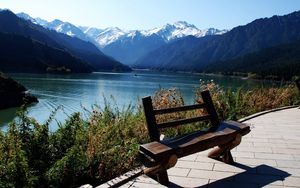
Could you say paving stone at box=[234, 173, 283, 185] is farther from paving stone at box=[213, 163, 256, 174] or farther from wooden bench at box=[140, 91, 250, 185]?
wooden bench at box=[140, 91, 250, 185]

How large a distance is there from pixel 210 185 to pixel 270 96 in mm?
10925

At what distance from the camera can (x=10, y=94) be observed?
60656mm

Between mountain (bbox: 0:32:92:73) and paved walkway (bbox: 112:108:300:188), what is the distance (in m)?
129

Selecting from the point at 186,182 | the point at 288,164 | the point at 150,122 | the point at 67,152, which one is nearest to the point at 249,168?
the point at 288,164

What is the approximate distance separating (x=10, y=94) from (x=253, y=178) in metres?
59.9

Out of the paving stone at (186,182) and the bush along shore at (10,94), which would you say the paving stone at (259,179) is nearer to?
the paving stone at (186,182)

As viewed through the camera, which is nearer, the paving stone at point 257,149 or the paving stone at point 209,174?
the paving stone at point 209,174

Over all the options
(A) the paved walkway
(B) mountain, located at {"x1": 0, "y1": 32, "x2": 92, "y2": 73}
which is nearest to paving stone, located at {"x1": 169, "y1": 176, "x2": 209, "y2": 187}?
(A) the paved walkway

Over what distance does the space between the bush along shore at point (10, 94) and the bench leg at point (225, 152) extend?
51.7 meters

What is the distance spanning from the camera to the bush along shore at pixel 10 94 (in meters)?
56.7

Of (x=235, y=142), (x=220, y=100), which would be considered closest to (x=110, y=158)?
(x=235, y=142)

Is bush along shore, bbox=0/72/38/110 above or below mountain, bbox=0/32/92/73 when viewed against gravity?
below

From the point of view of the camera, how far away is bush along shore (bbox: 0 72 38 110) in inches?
2233

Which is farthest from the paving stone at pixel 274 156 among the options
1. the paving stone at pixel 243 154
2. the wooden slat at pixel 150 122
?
the wooden slat at pixel 150 122
